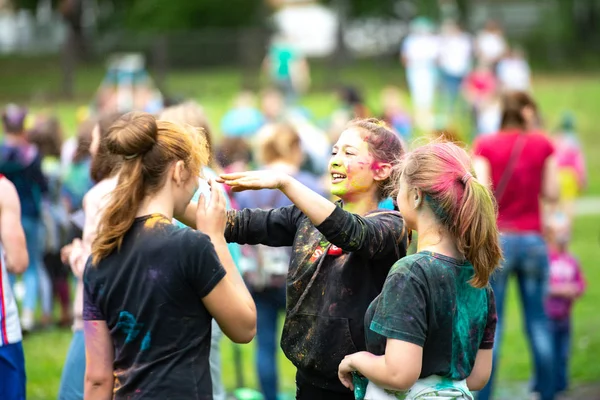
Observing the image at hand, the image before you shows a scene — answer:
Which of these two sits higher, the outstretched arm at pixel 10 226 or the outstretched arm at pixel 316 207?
the outstretched arm at pixel 316 207

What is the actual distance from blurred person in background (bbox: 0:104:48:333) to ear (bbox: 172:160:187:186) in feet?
17.2

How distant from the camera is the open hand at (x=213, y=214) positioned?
3.13m

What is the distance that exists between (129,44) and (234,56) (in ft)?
10.7

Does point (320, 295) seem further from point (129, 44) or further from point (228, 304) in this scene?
point (129, 44)

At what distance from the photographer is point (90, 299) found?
311 cm

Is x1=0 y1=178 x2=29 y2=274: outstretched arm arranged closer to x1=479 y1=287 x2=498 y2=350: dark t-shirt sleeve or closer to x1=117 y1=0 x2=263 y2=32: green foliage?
x1=479 y1=287 x2=498 y2=350: dark t-shirt sleeve

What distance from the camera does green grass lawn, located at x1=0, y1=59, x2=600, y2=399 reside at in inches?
299

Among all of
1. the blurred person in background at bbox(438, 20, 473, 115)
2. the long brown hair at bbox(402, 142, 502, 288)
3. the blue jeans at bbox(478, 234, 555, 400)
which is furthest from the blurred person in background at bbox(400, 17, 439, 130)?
the long brown hair at bbox(402, 142, 502, 288)

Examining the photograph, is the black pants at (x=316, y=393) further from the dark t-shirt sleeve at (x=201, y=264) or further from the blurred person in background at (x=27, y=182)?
the blurred person in background at (x=27, y=182)

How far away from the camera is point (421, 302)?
303 centimetres

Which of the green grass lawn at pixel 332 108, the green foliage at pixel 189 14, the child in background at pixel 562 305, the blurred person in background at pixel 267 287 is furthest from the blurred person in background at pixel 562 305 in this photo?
the green foliage at pixel 189 14

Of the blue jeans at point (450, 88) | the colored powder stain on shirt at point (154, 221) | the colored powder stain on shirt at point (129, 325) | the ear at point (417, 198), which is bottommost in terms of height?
the blue jeans at point (450, 88)

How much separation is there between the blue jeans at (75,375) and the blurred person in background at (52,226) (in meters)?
4.58

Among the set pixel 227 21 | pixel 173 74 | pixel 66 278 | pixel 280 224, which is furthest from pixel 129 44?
pixel 280 224
